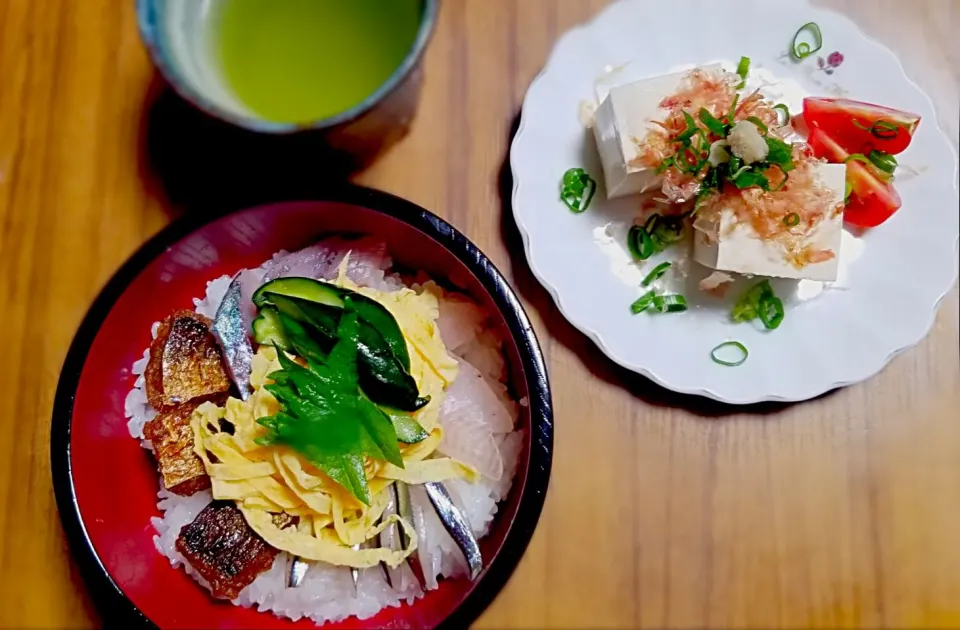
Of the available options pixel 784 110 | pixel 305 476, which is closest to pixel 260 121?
pixel 305 476

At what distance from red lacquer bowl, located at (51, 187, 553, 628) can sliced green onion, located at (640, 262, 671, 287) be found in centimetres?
25

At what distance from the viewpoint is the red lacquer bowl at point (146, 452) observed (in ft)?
3.25

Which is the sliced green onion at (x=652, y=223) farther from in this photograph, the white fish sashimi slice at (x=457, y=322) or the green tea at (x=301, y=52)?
the green tea at (x=301, y=52)

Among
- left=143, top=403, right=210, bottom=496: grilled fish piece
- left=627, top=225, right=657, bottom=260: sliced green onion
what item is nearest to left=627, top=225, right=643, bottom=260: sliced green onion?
left=627, top=225, right=657, bottom=260: sliced green onion

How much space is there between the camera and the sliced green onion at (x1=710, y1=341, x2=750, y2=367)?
115 centimetres

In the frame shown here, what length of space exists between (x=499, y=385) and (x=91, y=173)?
68 centimetres

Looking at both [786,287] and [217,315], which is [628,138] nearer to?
[786,287]

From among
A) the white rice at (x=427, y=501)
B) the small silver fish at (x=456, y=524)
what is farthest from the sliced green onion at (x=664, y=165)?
the small silver fish at (x=456, y=524)

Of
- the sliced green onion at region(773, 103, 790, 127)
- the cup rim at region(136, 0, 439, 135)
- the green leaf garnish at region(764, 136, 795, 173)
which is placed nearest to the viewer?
the cup rim at region(136, 0, 439, 135)

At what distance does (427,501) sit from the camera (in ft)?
3.51

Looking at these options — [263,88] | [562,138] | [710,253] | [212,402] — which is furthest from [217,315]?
[710,253]

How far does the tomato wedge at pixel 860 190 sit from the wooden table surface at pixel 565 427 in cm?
20

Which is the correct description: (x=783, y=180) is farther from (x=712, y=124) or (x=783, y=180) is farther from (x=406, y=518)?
(x=406, y=518)

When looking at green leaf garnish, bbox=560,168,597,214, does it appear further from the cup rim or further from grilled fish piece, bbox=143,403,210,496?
grilled fish piece, bbox=143,403,210,496
